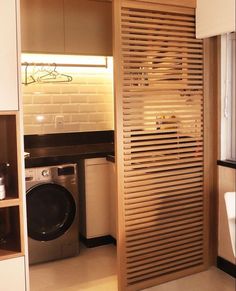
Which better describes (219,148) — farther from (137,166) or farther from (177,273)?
(177,273)

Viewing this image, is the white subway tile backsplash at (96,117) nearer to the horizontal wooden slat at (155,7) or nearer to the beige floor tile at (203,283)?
the horizontal wooden slat at (155,7)

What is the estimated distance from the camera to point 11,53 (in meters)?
1.98

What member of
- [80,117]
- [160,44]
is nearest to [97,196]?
[80,117]

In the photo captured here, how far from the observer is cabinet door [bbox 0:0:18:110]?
195cm

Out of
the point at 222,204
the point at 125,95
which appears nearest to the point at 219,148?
the point at 222,204

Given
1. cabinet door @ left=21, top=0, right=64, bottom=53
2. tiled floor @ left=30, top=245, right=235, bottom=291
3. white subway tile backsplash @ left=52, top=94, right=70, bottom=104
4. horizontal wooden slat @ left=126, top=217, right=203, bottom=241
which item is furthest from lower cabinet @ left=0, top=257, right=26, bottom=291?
white subway tile backsplash @ left=52, top=94, right=70, bottom=104

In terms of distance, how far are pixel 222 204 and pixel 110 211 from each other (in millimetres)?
1017

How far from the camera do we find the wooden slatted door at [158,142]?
A: 8.21ft

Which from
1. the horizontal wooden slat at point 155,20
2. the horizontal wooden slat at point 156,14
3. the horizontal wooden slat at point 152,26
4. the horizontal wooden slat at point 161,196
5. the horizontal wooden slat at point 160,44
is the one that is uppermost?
the horizontal wooden slat at point 156,14

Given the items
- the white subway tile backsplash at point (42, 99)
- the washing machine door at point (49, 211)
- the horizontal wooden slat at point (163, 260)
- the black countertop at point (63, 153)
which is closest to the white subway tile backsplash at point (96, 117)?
the black countertop at point (63, 153)

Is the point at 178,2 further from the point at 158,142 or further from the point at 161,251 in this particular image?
the point at 161,251

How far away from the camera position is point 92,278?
112 inches

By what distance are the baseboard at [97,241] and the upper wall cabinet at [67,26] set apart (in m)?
1.65

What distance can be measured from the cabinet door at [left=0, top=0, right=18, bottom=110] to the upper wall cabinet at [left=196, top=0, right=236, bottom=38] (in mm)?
1307
